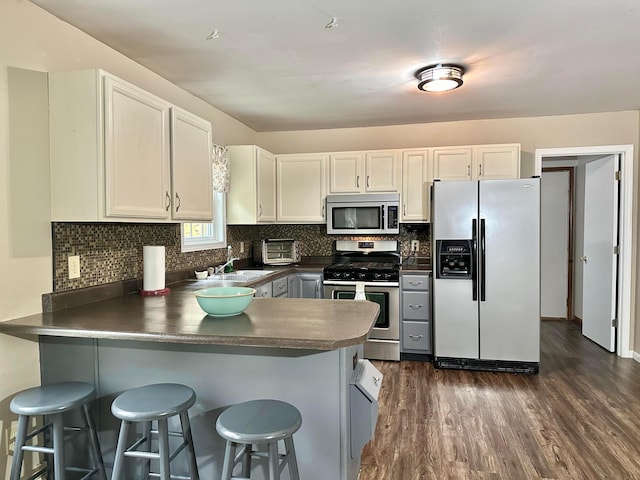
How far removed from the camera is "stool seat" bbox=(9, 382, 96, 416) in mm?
1676

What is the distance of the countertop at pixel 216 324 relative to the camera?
1.65 meters

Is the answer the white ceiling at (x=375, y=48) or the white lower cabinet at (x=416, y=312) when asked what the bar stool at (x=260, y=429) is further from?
A: the white lower cabinet at (x=416, y=312)

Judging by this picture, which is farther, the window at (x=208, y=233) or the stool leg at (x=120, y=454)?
the window at (x=208, y=233)

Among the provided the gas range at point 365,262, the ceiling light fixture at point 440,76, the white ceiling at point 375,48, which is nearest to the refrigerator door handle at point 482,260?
the gas range at point 365,262

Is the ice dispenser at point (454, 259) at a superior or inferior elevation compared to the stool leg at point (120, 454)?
superior

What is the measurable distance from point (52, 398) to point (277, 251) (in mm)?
3064

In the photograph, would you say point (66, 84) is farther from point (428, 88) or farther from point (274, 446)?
point (428, 88)

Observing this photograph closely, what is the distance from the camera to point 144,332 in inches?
68.3

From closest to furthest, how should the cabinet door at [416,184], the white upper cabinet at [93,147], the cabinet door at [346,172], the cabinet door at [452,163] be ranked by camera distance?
the white upper cabinet at [93,147] → the cabinet door at [452,163] → the cabinet door at [416,184] → the cabinet door at [346,172]

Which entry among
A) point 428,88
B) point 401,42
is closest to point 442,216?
point 428,88

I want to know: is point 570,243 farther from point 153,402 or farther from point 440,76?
point 153,402

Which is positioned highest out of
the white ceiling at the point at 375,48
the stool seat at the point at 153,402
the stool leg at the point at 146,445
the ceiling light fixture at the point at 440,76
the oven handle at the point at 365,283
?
the white ceiling at the point at 375,48

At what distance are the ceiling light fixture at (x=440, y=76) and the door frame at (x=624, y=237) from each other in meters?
1.96

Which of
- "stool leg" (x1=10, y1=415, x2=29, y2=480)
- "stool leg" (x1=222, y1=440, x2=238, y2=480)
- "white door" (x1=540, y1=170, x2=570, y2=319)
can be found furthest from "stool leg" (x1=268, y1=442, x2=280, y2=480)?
"white door" (x1=540, y1=170, x2=570, y2=319)
